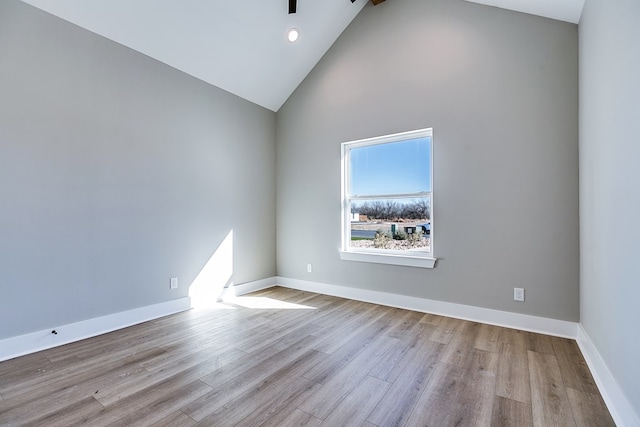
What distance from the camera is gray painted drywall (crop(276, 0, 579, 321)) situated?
261cm

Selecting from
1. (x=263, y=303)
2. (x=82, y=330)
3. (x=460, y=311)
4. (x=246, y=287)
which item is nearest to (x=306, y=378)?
(x=263, y=303)

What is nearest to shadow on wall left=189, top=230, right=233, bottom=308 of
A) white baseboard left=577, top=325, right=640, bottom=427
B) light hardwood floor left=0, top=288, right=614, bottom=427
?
light hardwood floor left=0, top=288, right=614, bottom=427

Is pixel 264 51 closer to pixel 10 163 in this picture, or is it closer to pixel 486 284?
pixel 10 163

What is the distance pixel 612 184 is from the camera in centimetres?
169

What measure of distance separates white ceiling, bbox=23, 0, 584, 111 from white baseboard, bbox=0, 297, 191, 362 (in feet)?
8.39

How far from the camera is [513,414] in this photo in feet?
5.29

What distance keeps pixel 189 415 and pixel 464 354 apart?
1949mm

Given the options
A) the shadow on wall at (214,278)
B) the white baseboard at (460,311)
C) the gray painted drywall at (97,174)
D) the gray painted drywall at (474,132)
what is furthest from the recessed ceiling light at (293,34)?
the white baseboard at (460,311)

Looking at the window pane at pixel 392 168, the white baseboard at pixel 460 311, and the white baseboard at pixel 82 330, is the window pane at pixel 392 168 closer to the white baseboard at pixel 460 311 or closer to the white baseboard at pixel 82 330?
the white baseboard at pixel 460 311

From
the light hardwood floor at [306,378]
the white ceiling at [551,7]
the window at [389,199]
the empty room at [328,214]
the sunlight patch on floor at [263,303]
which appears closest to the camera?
the light hardwood floor at [306,378]

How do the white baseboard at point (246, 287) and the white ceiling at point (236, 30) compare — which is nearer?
the white ceiling at point (236, 30)

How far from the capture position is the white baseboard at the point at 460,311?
8.61ft

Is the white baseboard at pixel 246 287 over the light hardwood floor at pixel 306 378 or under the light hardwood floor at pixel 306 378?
over

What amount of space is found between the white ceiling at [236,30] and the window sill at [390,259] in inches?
95.9
